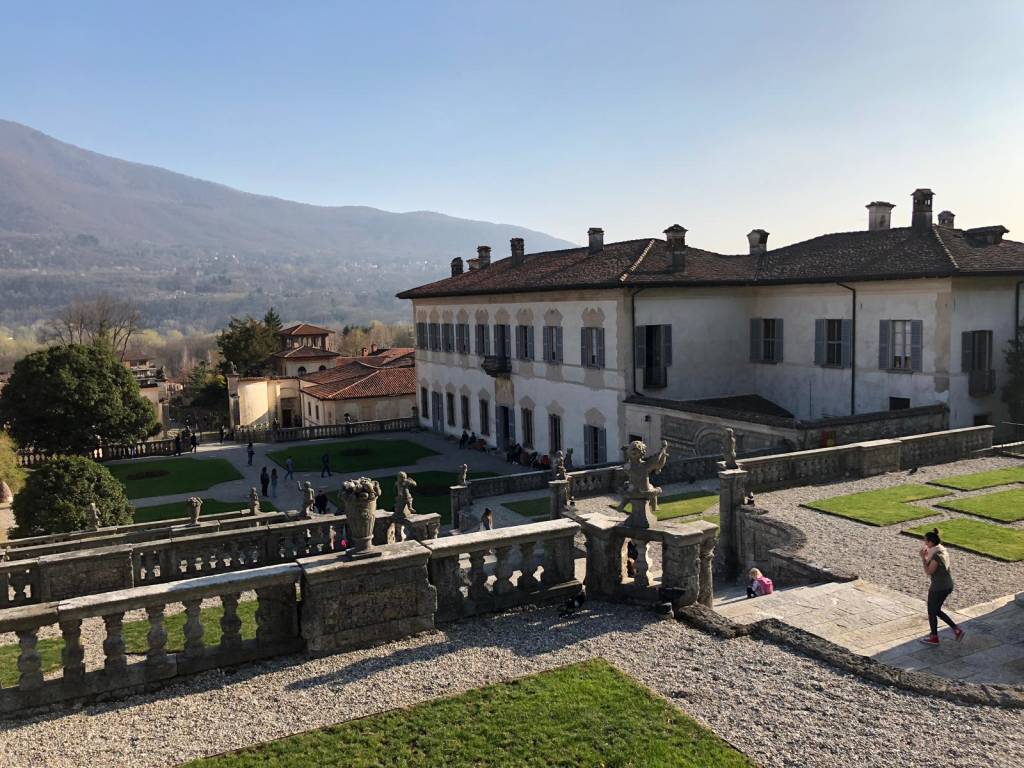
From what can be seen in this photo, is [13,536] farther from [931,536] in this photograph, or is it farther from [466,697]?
[931,536]

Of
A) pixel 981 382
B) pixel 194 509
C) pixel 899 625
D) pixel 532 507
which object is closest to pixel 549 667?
pixel 899 625

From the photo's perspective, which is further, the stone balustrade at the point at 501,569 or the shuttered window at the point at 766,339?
the shuttered window at the point at 766,339

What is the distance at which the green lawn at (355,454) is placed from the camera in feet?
133

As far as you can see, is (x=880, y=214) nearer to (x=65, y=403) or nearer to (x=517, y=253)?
(x=517, y=253)

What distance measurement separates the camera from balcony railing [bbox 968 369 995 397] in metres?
26.4

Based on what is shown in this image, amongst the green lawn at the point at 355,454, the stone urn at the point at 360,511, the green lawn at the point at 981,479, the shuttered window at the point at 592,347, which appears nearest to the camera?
the stone urn at the point at 360,511

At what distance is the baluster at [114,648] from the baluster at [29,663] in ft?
1.83

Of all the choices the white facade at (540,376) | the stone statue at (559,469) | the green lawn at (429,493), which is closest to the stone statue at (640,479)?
the stone statue at (559,469)

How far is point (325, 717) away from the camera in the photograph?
23.9 ft

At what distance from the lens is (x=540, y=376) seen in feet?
123

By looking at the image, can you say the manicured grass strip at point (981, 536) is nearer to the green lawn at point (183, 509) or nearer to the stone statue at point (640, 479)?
the stone statue at point (640, 479)

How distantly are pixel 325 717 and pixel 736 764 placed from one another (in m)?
3.46

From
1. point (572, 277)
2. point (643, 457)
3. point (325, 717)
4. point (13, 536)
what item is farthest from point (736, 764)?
point (572, 277)

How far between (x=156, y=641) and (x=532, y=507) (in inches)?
666
